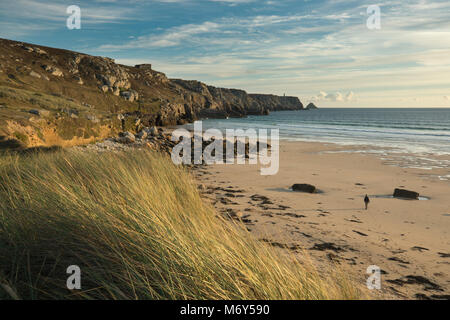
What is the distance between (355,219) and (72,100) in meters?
24.4

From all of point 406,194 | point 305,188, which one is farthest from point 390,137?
point 305,188

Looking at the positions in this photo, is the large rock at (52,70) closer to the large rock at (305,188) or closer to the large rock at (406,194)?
the large rock at (305,188)

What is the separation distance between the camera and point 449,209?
786 centimetres

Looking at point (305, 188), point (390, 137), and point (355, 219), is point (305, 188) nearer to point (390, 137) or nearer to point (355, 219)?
point (355, 219)

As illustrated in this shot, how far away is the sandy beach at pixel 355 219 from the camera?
4574mm

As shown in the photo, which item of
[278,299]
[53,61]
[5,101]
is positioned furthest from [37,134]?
[53,61]

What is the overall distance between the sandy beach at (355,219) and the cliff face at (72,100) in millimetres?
6886

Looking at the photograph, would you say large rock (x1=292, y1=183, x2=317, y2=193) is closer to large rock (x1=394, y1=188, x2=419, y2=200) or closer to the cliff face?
large rock (x1=394, y1=188, x2=419, y2=200)

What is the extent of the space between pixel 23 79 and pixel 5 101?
67.5 feet

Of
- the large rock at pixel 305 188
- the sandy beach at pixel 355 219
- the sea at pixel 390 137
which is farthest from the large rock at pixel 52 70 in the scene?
the large rock at pixel 305 188

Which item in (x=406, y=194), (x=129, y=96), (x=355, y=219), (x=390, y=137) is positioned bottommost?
(x=355, y=219)

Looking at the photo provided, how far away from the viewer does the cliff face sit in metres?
12.4

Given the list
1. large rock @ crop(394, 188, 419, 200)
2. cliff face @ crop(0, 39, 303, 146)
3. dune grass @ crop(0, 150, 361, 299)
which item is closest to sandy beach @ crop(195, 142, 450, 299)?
large rock @ crop(394, 188, 419, 200)

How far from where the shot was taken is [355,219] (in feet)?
22.9
